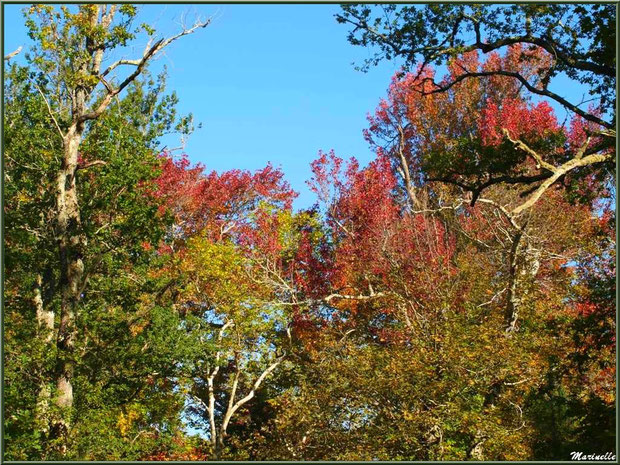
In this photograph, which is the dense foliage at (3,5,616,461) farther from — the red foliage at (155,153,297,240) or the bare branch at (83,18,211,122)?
the red foliage at (155,153,297,240)

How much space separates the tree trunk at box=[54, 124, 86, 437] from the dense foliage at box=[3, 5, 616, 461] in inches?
1.7

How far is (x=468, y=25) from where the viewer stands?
11523 mm

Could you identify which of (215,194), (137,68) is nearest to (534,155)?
(137,68)

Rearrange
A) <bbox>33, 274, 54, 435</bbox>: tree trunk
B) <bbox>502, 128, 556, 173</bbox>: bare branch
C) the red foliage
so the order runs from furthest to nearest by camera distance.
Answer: the red foliage → <bbox>33, 274, 54, 435</bbox>: tree trunk → <bbox>502, 128, 556, 173</bbox>: bare branch

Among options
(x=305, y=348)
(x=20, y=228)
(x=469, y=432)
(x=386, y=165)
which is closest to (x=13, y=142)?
(x=20, y=228)

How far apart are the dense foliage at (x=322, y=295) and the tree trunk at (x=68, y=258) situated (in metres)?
0.04

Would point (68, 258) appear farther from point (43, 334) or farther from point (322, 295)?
point (322, 295)

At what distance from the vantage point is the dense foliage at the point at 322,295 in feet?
38.7

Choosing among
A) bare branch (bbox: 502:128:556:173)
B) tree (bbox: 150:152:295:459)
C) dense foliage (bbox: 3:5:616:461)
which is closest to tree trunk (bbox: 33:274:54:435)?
dense foliage (bbox: 3:5:616:461)

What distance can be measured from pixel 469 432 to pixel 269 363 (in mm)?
9170

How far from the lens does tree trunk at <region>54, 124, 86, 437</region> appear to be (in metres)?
14.2

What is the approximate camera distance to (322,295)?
23.5 meters

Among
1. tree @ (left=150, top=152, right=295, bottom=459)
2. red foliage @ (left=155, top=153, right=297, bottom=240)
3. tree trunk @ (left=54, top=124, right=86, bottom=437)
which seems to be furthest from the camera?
red foliage @ (left=155, top=153, right=297, bottom=240)

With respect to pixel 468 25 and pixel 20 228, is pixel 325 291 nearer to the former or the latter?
pixel 20 228
